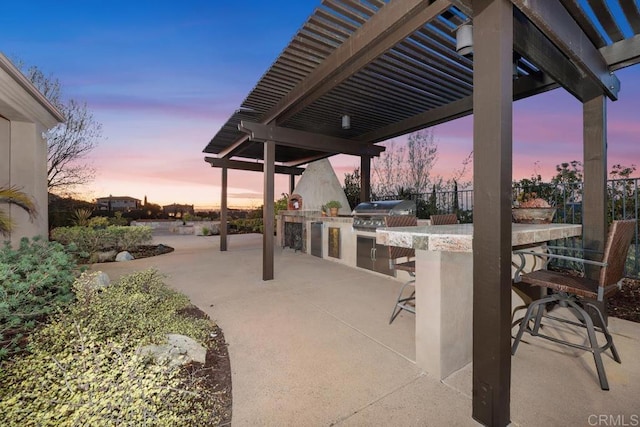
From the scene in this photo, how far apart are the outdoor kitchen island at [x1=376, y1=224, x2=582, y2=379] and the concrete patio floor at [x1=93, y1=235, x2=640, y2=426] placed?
112mm

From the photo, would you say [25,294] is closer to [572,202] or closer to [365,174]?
[365,174]

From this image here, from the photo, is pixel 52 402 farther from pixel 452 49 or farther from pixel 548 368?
Answer: pixel 452 49

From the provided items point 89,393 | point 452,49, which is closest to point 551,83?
point 452,49

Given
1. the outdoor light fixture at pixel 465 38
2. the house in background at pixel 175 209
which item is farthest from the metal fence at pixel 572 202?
the house in background at pixel 175 209

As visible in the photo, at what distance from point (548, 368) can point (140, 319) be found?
10.6 feet

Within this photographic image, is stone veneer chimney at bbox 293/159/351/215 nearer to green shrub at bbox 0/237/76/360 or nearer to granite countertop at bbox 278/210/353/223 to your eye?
granite countertop at bbox 278/210/353/223

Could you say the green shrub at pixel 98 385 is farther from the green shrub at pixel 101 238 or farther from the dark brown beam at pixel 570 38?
Answer: the green shrub at pixel 101 238

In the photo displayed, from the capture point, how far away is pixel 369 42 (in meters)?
2.40

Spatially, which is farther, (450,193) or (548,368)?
(450,193)

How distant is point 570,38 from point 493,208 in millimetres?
1767

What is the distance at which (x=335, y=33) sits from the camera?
2656mm

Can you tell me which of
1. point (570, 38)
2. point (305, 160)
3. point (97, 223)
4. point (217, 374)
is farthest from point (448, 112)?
point (97, 223)

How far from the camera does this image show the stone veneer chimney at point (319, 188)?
8414 mm

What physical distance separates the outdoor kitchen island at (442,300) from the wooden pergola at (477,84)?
14.0 inches
